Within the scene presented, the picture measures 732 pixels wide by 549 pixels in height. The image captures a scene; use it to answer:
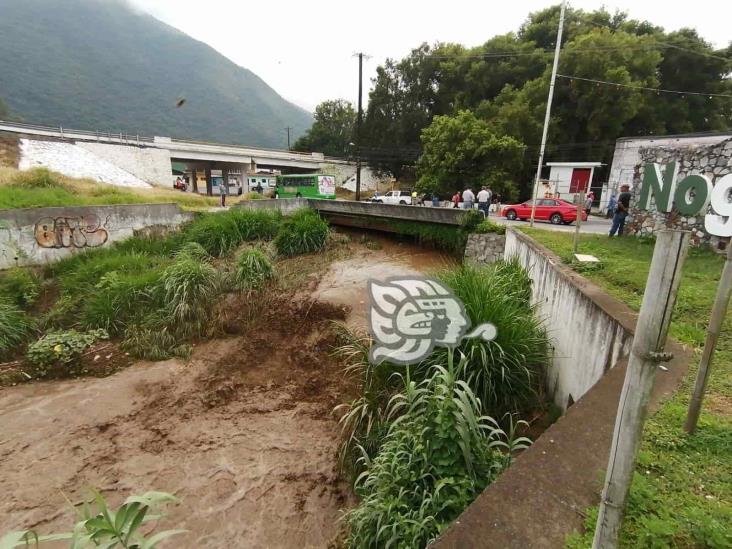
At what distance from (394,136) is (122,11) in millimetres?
240295

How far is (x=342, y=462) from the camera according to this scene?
12.3ft

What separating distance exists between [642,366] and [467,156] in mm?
19851

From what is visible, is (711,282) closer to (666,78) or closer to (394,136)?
(666,78)

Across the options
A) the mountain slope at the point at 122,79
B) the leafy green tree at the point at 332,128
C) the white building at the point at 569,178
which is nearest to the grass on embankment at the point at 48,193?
the white building at the point at 569,178

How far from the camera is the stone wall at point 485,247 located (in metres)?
9.20

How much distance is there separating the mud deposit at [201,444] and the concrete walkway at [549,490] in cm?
222

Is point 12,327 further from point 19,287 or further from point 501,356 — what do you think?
point 501,356

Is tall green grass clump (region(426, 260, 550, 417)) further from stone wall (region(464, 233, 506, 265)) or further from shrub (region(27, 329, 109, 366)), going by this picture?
shrub (region(27, 329, 109, 366))

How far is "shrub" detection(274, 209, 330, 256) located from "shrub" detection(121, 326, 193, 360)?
15.8 ft

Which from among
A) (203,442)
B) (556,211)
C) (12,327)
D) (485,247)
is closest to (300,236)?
(485,247)

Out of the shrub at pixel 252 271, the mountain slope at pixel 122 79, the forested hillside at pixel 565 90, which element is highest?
the mountain slope at pixel 122 79

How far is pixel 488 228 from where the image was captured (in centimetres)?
945

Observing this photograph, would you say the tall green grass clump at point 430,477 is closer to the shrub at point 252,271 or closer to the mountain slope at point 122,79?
the shrub at point 252,271

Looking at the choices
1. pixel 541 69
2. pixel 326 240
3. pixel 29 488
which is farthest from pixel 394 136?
pixel 29 488
